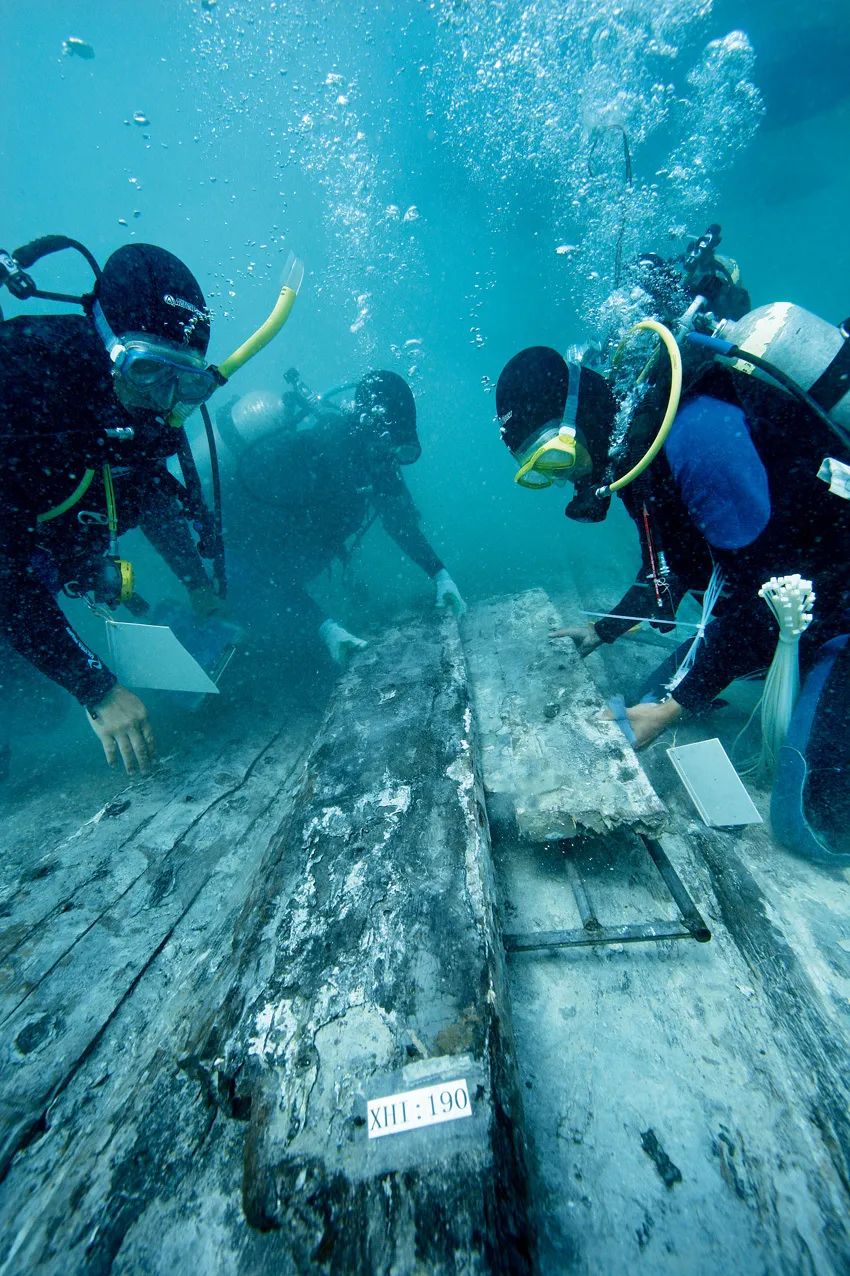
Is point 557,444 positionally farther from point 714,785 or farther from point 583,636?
point 714,785

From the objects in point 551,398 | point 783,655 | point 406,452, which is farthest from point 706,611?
point 406,452

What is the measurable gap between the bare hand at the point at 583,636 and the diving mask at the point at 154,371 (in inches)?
120

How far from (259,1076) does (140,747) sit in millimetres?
2208

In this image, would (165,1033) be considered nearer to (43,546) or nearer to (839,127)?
(43,546)

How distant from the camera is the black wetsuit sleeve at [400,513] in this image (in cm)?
669

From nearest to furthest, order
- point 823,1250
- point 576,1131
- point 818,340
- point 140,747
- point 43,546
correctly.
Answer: point 823,1250
point 576,1131
point 818,340
point 140,747
point 43,546

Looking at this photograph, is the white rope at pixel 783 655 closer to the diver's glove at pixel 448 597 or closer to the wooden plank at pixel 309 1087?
the wooden plank at pixel 309 1087

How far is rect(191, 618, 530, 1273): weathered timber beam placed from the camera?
1.04 meters

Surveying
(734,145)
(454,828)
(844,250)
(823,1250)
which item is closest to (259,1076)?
(454,828)

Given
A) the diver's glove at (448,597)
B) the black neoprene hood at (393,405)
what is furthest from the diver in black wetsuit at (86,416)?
the black neoprene hood at (393,405)

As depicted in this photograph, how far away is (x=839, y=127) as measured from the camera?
15.6 m

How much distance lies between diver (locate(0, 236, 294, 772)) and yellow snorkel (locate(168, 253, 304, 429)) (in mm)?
19

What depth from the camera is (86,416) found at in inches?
115

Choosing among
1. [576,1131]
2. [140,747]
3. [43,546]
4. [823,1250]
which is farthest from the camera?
[43,546]
